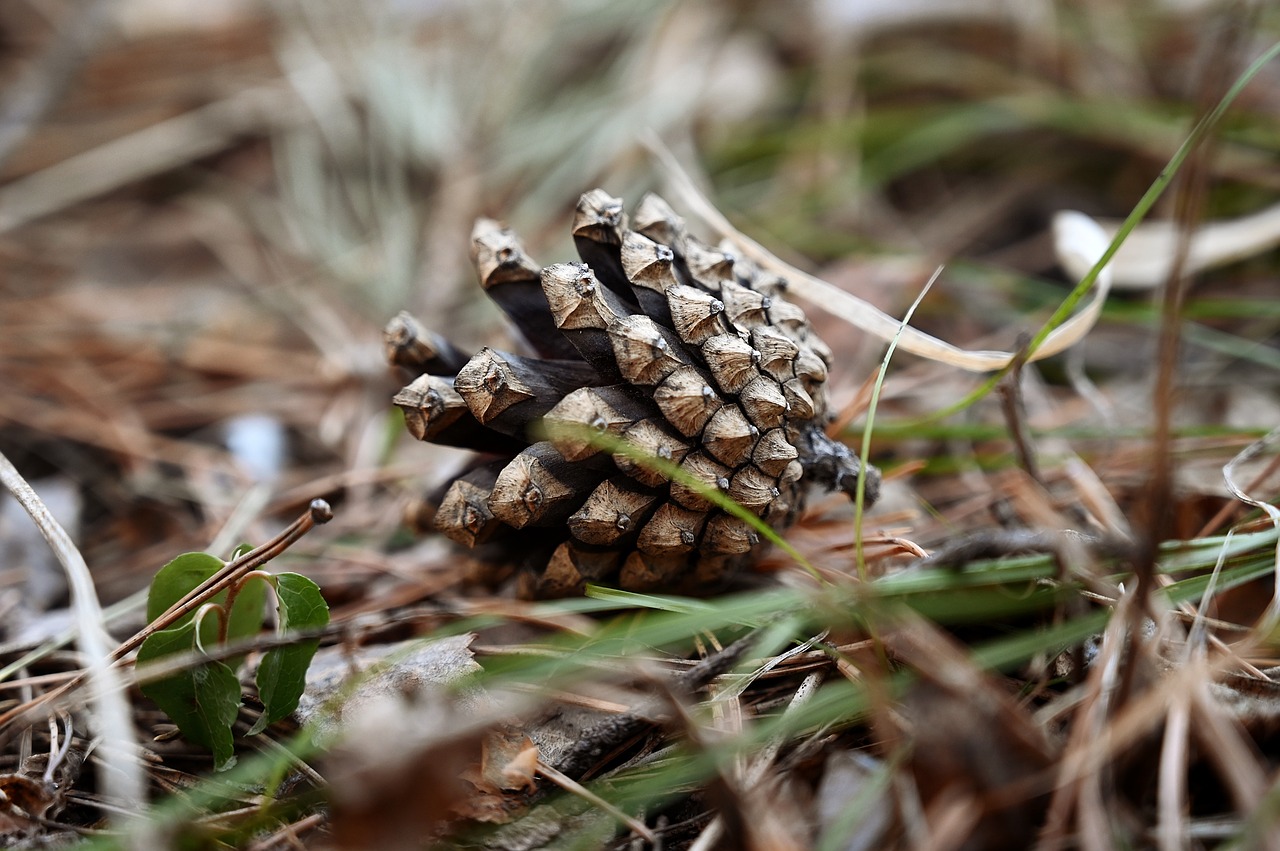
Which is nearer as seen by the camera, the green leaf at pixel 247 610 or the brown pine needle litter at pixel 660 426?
the brown pine needle litter at pixel 660 426

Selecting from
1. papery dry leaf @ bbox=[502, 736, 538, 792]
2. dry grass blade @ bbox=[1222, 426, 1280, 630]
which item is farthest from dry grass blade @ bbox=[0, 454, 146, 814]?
dry grass blade @ bbox=[1222, 426, 1280, 630]

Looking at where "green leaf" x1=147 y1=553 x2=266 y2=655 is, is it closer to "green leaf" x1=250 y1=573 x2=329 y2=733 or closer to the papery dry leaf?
"green leaf" x1=250 y1=573 x2=329 y2=733

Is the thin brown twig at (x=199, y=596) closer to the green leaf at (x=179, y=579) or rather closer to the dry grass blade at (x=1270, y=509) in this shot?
the green leaf at (x=179, y=579)

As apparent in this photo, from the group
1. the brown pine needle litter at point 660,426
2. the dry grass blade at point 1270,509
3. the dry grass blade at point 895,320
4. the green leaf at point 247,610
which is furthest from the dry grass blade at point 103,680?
the dry grass blade at point 1270,509

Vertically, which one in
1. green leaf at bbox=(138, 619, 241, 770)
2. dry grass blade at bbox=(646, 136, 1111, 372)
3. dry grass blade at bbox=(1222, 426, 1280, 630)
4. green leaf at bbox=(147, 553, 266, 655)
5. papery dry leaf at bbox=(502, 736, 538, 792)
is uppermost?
dry grass blade at bbox=(646, 136, 1111, 372)

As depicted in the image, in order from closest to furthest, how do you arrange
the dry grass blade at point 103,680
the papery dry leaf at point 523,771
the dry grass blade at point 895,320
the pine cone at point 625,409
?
the dry grass blade at point 103,680 → the papery dry leaf at point 523,771 → the pine cone at point 625,409 → the dry grass blade at point 895,320

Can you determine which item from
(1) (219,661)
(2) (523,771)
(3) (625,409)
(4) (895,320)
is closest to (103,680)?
(1) (219,661)

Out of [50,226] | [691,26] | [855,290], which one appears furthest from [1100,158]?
[50,226]

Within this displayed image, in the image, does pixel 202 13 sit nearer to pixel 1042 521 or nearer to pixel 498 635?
pixel 498 635
